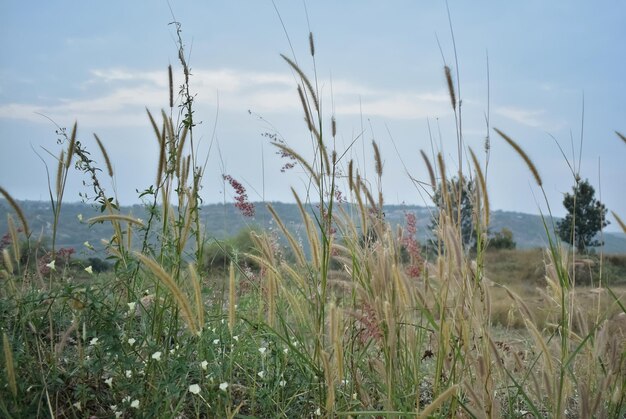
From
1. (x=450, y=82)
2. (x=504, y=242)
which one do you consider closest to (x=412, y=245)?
(x=450, y=82)

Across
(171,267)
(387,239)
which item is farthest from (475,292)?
(171,267)

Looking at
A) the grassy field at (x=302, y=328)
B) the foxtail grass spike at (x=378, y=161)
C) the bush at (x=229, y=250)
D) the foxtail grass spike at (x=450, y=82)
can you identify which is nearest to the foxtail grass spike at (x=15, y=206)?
the grassy field at (x=302, y=328)

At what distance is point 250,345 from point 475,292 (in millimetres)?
1520

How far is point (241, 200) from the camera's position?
4.05 meters

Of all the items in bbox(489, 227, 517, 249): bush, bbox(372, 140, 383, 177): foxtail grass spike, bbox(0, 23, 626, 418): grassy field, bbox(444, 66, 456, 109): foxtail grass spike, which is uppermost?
bbox(444, 66, 456, 109): foxtail grass spike

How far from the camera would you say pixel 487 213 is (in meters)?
2.50

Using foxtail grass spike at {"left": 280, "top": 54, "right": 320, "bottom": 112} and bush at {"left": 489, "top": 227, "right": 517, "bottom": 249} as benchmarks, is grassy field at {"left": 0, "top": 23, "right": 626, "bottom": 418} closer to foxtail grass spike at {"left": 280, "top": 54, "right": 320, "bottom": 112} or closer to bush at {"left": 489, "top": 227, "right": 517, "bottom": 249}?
foxtail grass spike at {"left": 280, "top": 54, "right": 320, "bottom": 112}

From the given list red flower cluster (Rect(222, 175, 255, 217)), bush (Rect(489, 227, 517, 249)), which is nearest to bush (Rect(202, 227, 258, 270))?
red flower cluster (Rect(222, 175, 255, 217))

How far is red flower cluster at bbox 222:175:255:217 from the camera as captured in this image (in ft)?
13.2

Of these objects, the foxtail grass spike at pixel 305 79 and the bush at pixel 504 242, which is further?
the bush at pixel 504 242

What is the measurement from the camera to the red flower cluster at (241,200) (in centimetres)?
402

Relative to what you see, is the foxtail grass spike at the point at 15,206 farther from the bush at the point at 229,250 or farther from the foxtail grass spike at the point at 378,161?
the foxtail grass spike at the point at 378,161

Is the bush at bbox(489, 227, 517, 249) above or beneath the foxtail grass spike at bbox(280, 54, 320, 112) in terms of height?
beneath

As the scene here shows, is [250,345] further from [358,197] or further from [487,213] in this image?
[487,213]
